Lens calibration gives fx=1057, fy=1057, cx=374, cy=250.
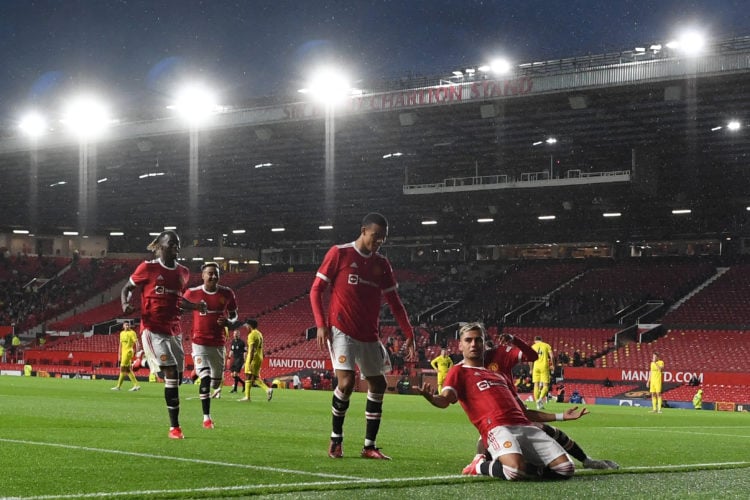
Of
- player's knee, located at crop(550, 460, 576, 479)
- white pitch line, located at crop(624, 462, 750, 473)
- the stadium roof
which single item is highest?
the stadium roof

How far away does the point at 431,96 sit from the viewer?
35.0 metres

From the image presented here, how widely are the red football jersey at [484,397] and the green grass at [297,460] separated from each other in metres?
0.53

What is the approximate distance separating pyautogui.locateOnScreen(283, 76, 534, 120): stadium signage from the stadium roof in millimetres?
47

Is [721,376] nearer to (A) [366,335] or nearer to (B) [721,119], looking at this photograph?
(B) [721,119]

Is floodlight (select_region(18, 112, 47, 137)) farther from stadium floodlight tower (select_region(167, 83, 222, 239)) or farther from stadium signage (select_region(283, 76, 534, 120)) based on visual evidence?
stadium signage (select_region(283, 76, 534, 120))

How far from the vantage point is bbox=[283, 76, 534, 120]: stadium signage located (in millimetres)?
33656

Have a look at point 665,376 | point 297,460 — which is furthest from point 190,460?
point 665,376

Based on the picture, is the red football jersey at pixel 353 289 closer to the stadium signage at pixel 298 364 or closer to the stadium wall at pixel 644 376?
the stadium wall at pixel 644 376

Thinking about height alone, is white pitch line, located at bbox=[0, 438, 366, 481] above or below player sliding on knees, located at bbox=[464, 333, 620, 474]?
below

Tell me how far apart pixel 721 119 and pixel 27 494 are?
3283cm

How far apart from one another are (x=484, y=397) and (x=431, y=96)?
89.2ft

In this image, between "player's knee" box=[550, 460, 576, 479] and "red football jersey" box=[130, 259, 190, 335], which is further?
"red football jersey" box=[130, 259, 190, 335]

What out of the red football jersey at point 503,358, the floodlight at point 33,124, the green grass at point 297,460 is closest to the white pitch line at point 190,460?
the green grass at point 297,460

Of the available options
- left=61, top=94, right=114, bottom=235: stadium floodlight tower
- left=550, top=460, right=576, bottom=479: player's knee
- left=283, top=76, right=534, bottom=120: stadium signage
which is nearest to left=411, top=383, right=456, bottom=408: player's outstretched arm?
left=550, top=460, right=576, bottom=479: player's knee
